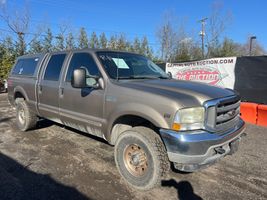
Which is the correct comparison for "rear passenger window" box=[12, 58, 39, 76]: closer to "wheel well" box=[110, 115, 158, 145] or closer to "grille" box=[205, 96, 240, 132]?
"wheel well" box=[110, 115, 158, 145]

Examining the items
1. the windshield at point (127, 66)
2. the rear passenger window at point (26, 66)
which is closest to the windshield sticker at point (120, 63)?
the windshield at point (127, 66)

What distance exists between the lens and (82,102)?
4258mm

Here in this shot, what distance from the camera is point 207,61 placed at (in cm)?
984

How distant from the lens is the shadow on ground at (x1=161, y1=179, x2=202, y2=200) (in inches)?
129

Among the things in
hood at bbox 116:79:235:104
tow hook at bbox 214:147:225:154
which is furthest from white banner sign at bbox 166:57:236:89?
tow hook at bbox 214:147:225:154

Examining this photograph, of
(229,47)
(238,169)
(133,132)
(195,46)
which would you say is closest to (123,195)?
(133,132)

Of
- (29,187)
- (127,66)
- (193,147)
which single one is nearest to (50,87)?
(127,66)

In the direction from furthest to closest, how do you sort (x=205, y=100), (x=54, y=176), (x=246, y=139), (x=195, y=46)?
(x=195, y=46) → (x=246, y=139) → (x=54, y=176) → (x=205, y=100)

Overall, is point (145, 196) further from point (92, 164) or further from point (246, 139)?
point (246, 139)

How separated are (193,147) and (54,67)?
3.44m

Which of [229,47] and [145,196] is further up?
[229,47]

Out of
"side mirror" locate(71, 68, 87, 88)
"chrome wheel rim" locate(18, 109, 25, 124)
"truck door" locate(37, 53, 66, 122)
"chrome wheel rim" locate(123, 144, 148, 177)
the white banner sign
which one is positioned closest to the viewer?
"chrome wheel rim" locate(123, 144, 148, 177)

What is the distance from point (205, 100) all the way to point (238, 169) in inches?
69.4

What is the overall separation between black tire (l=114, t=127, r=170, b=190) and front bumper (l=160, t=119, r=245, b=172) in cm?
18
